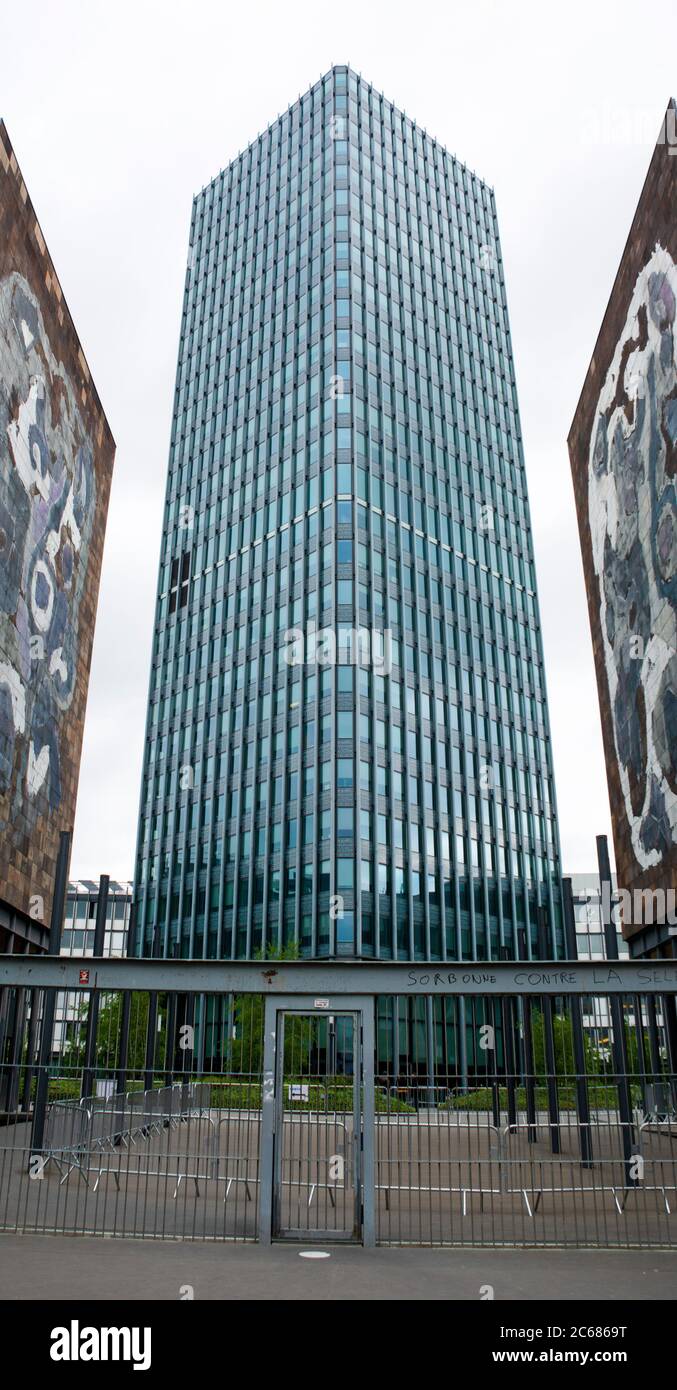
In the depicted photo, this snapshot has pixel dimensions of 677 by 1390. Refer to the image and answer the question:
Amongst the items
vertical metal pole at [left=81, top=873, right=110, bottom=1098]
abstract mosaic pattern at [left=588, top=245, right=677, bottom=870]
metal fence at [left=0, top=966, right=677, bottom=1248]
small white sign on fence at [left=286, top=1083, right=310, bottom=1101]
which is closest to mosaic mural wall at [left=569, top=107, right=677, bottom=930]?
abstract mosaic pattern at [left=588, top=245, right=677, bottom=870]

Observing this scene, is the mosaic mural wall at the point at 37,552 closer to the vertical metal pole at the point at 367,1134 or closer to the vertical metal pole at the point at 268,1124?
the vertical metal pole at the point at 268,1124

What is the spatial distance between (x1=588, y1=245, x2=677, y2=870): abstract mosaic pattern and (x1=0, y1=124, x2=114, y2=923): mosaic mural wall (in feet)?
68.3

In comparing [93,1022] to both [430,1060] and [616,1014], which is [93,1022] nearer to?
[430,1060]

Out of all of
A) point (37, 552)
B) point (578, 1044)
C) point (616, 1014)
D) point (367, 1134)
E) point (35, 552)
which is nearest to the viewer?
point (367, 1134)

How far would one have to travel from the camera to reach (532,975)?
559 inches

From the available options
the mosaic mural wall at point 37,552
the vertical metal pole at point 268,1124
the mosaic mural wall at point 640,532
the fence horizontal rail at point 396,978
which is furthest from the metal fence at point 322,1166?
the mosaic mural wall at point 37,552

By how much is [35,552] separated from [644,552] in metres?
21.1

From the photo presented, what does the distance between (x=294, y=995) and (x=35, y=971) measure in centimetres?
407

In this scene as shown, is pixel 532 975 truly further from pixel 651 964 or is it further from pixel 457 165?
pixel 457 165

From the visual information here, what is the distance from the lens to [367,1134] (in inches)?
527

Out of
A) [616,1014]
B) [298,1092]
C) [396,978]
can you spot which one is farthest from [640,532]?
[396,978]

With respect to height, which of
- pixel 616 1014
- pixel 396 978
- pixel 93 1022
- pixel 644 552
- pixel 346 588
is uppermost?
pixel 346 588

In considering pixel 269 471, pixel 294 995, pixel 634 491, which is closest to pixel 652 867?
pixel 634 491

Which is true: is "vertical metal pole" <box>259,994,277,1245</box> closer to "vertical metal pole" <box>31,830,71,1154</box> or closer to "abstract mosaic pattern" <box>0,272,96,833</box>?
"vertical metal pole" <box>31,830,71,1154</box>
